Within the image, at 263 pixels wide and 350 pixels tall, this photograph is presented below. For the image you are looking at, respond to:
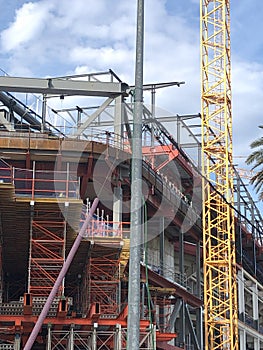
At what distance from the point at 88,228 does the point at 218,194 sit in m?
25.2

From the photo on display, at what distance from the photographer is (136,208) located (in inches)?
570

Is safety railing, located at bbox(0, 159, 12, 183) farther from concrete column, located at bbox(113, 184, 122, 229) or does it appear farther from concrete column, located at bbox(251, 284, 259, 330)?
concrete column, located at bbox(251, 284, 259, 330)

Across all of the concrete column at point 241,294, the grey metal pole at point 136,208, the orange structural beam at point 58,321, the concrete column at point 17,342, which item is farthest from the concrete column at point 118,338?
the concrete column at point 241,294

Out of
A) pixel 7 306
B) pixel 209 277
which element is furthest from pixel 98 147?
pixel 209 277

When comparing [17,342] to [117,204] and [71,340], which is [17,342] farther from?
[117,204]

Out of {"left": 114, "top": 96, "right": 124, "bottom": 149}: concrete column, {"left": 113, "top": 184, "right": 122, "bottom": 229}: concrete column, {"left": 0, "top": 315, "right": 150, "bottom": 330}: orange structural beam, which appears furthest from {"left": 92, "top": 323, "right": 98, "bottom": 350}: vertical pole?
{"left": 114, "top": 96, "right": 124, "bottom": 149}: concrete column

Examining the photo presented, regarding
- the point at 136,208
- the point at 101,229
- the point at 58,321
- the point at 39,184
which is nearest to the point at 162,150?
the point at 101,229

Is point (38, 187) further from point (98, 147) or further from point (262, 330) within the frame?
point (262, 330)

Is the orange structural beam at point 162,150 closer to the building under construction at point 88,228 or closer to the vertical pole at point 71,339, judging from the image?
the building under construction at point 88,228

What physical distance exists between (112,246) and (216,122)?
90.9 feet

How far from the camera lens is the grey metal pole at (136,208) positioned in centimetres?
1356

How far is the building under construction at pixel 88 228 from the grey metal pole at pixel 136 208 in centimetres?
766

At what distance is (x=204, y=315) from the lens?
192ft

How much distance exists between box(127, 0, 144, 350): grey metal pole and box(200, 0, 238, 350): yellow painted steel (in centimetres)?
4416
